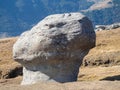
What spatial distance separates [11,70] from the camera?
144 ft

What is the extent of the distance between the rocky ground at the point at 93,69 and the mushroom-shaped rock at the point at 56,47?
1682 mm

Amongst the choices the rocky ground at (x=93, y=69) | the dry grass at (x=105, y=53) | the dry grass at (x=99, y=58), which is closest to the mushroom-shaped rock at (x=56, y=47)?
the rocky ground at (x=93, y=69)

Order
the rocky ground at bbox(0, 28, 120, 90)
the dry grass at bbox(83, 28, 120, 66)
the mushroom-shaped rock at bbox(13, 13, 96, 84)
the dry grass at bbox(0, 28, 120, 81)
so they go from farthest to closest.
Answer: the dry grass at bbox(83, 28, 120, 66) → the dry grass at bbox(0, 28, 120, 81) → the mushroom-shaped rock at bbox(13, 13, 96, 84) → the rocky ground at bbox(0, 28, 120, 90)

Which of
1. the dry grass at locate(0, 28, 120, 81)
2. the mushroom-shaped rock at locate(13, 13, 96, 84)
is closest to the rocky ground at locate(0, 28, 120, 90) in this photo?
the dry grass at locate(0, 28, 120, 81)

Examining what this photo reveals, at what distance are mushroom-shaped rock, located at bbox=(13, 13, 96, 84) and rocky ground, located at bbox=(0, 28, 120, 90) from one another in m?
1.68

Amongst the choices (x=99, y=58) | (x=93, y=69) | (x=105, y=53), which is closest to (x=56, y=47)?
(x=93, y=69)

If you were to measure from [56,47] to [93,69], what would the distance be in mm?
11944

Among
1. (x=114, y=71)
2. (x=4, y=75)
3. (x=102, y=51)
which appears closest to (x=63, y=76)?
(x=114, y=71)

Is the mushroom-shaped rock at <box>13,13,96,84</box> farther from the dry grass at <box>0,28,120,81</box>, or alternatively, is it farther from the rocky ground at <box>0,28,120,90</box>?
the dry grass at <box>0,28,120,81</box>

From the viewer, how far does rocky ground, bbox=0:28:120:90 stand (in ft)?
80.7

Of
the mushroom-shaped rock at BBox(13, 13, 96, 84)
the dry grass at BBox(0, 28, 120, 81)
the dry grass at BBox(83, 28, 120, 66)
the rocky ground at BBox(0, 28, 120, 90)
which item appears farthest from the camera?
the dry grass at BBox(83, 28, 120, 66)

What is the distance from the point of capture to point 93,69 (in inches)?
1636

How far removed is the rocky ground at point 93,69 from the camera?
24594 mm

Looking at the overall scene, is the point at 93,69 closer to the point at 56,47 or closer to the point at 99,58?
the point at 99,58
